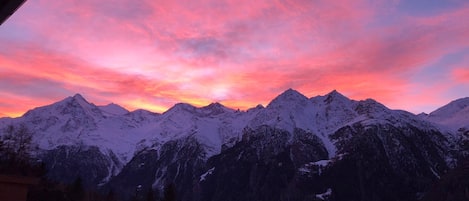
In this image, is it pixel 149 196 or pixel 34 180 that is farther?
pixel 149 196

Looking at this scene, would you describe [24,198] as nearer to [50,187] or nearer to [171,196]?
[50,187]

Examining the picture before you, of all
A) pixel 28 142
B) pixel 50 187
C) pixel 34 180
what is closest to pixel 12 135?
pixel 28 142

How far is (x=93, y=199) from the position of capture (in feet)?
526

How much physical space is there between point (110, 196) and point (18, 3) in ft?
500

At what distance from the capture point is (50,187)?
79500mm

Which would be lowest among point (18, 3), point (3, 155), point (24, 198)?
point (24, 198)

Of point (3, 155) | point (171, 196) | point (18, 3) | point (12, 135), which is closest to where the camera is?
point (18, 3)

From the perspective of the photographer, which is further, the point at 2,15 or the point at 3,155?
the point at 3,155

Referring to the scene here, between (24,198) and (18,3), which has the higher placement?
(18,3)

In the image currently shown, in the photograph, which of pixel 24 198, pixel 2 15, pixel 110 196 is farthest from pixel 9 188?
pixel 110 196

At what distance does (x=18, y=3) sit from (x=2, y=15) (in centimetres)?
49

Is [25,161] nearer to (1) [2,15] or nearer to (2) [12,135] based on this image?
(2) [12,135]

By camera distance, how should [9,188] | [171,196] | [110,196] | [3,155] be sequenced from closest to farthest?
1. [9,188]
2. [3,155]
3. [171,196]
4. [110,196]

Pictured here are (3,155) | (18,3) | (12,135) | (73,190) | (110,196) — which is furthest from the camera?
(110,196)
